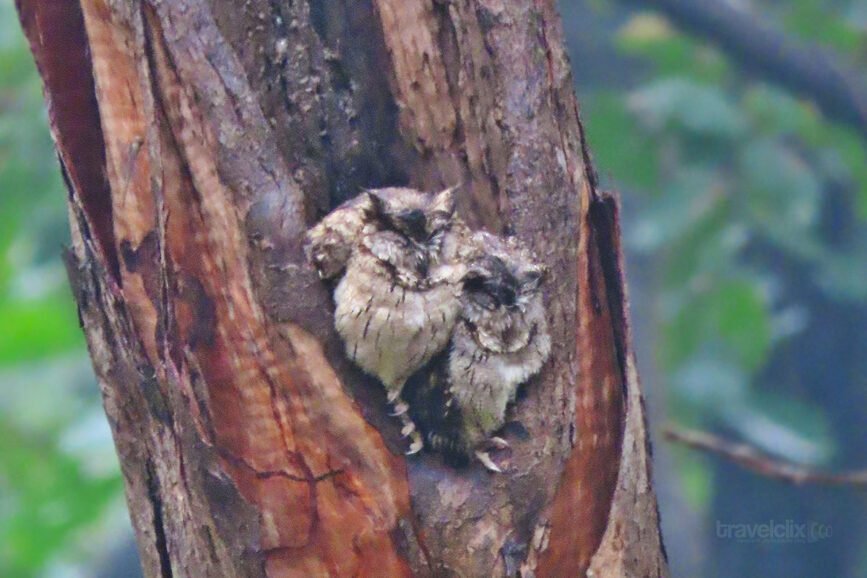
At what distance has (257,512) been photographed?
3.80 feet

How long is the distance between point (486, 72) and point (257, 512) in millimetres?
584

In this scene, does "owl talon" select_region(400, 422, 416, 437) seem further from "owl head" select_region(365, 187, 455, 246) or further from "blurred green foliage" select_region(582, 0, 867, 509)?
"blurred green foliage" select_region(582, 0, 867, 509)

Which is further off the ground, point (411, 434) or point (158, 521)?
point (411, 434)

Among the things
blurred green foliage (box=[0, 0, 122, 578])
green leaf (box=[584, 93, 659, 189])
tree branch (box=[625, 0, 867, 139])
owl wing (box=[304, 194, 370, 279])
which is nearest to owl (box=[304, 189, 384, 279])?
owl wing (box=[304, 194, 370, 279])

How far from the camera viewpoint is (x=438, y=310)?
1221mm

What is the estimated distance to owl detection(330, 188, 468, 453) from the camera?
1184mm

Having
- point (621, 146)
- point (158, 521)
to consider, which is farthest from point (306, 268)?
point (621, 146)

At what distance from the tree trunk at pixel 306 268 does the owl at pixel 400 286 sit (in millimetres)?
25

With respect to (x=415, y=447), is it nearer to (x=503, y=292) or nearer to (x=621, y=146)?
(x=503, y=292)

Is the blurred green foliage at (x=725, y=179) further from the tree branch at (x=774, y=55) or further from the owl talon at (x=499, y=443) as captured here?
the owl talon at (x=499, y=443)

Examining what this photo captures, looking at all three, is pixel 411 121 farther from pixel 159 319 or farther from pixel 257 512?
pixel 257 512

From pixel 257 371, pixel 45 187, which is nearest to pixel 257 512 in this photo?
pixel 257 371

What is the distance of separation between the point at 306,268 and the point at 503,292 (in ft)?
0.78

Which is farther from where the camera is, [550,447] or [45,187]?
[45,187]
